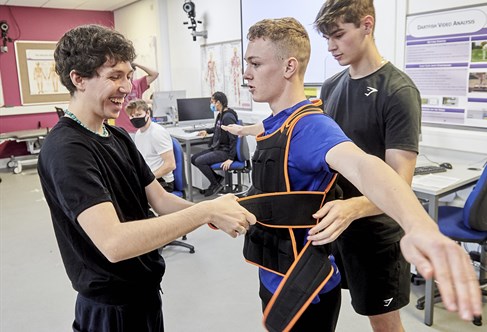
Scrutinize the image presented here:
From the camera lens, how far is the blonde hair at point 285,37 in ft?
3.92

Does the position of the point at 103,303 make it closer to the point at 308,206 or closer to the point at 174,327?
the point at 308,206

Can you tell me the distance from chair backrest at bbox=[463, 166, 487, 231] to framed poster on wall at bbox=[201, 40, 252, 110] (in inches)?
139

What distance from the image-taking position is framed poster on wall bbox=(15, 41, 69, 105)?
7738 mm

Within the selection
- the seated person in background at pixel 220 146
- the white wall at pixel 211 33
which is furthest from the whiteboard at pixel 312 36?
the seated person in background at pixel 220 146

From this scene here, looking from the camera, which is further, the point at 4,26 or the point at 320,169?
the point at 4,26

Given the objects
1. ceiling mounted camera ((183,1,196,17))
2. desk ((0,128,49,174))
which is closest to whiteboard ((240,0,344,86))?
ceiling mounted camera ((183,1,196,17))

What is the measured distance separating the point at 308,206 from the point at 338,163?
0.59ft

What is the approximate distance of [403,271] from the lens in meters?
1.59

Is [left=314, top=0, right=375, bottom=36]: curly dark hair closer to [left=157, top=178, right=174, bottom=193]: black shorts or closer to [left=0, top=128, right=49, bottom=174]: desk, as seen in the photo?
[left=157, top=178, right=174, bottom=193]: black shorts

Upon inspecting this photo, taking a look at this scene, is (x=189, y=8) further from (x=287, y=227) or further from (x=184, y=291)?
(x=287, y=227)

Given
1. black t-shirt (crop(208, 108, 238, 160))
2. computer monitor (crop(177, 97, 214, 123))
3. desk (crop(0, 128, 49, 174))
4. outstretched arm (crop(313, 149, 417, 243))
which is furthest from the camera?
desk (crop(0, 128, 49, 174))

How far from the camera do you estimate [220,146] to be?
5.10 metres

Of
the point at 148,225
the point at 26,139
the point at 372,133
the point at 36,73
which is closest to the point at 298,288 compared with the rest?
the point at 148,225

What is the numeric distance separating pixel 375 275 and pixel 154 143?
7.98 ft
